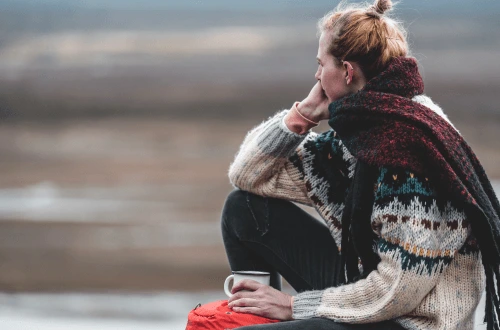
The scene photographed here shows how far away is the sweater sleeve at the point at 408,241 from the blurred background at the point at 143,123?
1.50m

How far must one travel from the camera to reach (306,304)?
6.14 feet

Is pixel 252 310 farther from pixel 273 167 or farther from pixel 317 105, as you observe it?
pixel 317 105

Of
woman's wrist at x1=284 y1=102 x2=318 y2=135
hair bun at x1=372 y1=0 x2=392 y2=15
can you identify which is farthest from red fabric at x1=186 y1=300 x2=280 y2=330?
hair bun at x1=372 y1=0 x2=392 y2=15

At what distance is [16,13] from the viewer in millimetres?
13445

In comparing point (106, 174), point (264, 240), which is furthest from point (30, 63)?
A: point (264, 240)

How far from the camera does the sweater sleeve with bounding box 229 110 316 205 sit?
2084 mm

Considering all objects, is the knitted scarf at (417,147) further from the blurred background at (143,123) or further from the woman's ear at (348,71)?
the blurred background at (143,123)

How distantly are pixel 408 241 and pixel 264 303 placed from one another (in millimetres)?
379

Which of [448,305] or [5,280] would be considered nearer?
[448,305]

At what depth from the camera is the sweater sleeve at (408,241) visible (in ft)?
5.60

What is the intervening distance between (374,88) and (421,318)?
48cm

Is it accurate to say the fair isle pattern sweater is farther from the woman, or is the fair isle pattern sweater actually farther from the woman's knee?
the woman's knee

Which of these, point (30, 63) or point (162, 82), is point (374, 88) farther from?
point (30, 63)

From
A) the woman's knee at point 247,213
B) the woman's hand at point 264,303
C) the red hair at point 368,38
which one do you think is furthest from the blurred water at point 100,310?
the red hair at point 368,38
